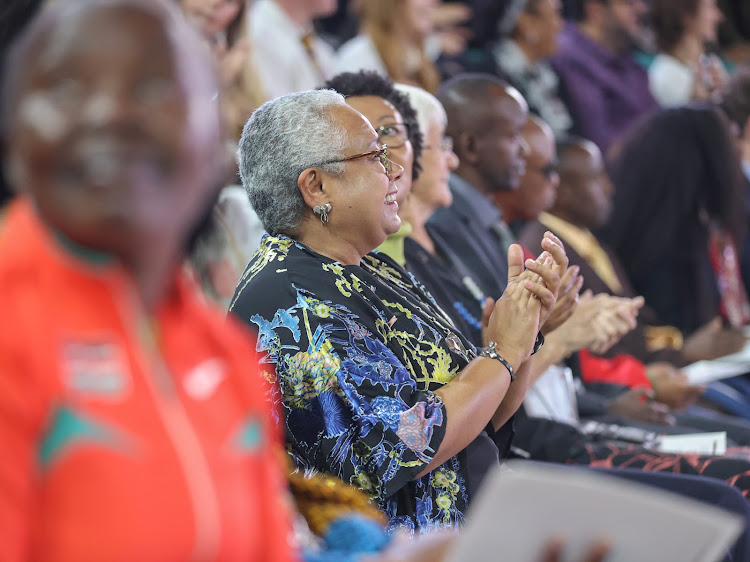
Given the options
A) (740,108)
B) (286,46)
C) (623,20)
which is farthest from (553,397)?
(623,20)

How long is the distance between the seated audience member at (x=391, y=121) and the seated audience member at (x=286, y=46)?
910 mm

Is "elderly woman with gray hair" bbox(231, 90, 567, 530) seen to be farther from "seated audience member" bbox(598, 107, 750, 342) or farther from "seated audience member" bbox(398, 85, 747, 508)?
"seated audience member" bbox(598, 107, 750, 342)

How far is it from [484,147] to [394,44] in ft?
3.27

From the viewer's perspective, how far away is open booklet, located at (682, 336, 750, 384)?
133 inches

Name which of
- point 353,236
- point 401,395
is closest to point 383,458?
point 401,395

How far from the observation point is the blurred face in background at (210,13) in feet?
10.1

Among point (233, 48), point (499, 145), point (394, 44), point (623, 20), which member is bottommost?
point (623, 20)

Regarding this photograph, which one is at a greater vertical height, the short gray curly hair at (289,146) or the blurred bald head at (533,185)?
the short gray curly hair at (289,146)

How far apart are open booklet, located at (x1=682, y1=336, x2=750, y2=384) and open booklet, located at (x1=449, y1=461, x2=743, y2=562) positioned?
2.37 metres

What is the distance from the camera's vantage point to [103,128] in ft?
2.61

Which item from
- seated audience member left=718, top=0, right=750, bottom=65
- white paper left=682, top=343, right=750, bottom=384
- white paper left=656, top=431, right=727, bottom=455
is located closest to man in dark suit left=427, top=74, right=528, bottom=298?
white paper left=656, top=431, right=727, bottom=455

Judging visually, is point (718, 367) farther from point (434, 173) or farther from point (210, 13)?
point (210, 13)

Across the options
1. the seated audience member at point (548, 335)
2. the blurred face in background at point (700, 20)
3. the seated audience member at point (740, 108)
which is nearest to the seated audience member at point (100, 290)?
the seated audience member at point (548, 335)

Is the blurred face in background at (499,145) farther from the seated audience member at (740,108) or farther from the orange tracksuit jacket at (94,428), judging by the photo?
the orange tracksuit jacket at (94,428)
